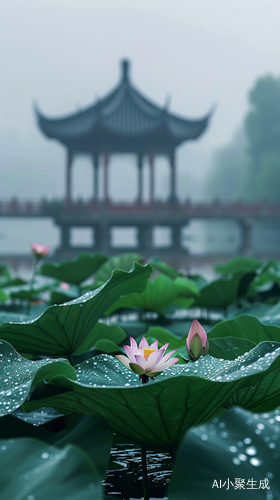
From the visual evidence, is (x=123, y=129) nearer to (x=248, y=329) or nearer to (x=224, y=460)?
(x=248, y=329)

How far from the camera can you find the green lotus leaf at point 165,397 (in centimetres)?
24

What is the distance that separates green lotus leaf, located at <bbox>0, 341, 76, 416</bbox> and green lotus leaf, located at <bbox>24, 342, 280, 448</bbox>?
12 mm

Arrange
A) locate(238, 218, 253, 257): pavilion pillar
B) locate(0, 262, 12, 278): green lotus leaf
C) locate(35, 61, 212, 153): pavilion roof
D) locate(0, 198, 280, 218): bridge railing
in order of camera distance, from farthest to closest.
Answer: locate(238, 218, 253, 257): pavilion pillar
locate(0, 198, 280, 218): bridge railing
locate(35, 61, 212, 153): pavilion roof
locate(0, 262, 12, 278): green lotus leaf

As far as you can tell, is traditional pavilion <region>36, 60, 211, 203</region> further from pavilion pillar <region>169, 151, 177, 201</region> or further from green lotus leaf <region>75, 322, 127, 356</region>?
green lotus leaf <region>75, 322, 127, 356</region>

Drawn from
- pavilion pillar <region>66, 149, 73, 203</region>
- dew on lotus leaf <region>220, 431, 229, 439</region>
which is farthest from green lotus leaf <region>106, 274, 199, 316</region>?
pavilion pillar <region>66, 149, 73, 203</region>

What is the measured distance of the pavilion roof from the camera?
759cm

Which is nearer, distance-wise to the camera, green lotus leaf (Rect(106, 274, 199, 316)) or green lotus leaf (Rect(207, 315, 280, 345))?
green lotus leaf (Rect(207, 315, 280, 345))

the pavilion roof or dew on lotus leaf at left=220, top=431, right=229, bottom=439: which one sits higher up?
the pavilion roof

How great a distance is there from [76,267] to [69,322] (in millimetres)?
529

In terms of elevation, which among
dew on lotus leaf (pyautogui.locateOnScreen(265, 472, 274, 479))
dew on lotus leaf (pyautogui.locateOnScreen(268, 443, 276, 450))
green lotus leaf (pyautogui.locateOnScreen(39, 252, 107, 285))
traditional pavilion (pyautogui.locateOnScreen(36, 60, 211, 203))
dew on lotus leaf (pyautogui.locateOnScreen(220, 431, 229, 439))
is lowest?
green lotus leaf (pyautogui.locateOnScreen(39, 252, 107, 285))

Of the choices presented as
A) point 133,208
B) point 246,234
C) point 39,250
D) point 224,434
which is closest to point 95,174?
point 133,208

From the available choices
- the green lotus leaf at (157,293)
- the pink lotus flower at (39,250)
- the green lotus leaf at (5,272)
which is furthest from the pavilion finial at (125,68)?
the green lotus leaf at (157,293)

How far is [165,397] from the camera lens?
25 cm

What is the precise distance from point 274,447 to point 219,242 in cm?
1826
